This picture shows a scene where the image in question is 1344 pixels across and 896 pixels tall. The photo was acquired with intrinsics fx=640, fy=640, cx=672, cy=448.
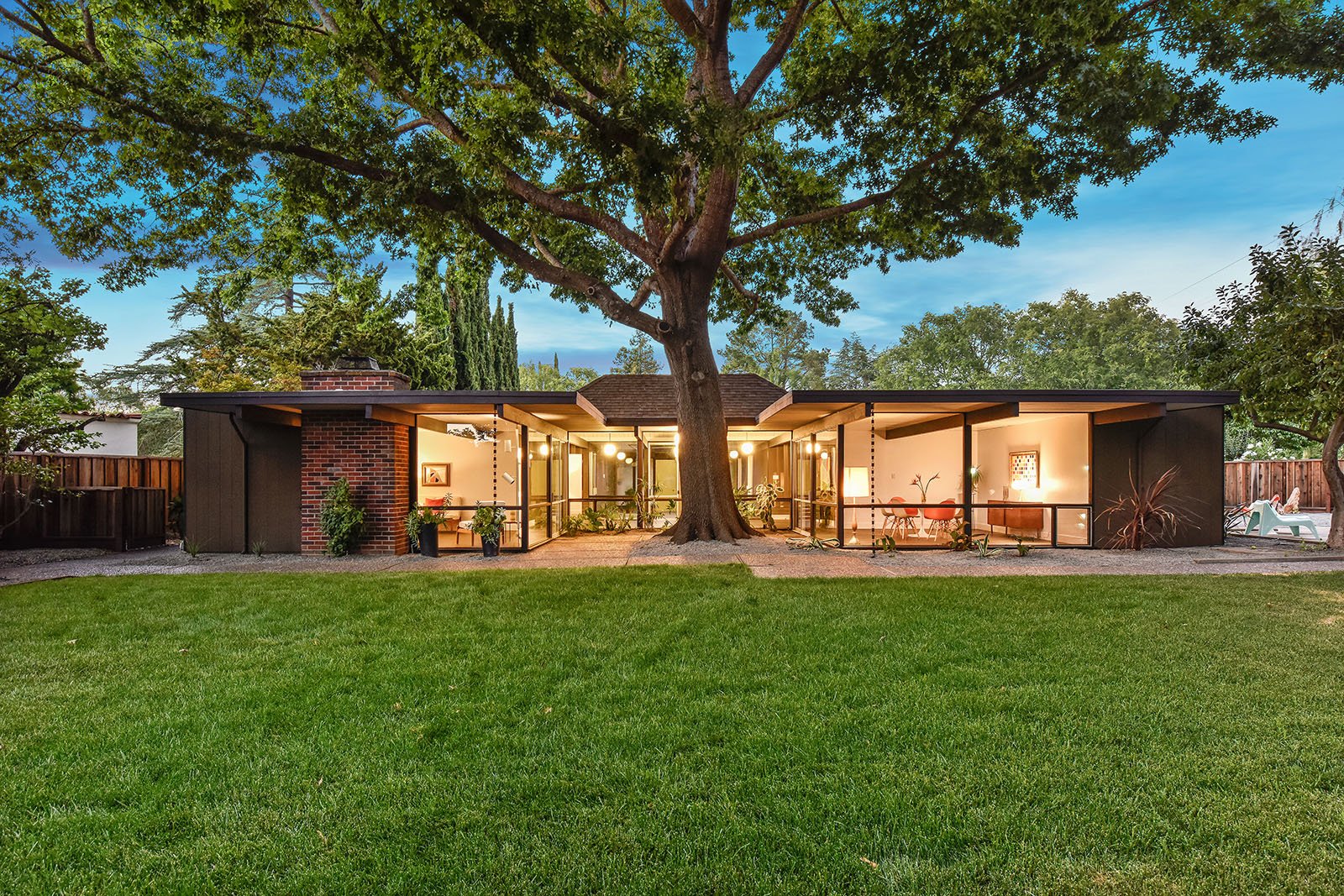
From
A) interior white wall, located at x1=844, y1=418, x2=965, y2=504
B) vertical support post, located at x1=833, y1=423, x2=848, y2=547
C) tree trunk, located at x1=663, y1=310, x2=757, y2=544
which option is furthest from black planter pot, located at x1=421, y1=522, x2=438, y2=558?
interior white wall, located at x1=844, y1=418, x2=965, y2=504

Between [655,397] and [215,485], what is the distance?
941 centimetres

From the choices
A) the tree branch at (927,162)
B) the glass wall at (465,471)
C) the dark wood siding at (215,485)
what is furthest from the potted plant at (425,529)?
the tree branch at (927,162)

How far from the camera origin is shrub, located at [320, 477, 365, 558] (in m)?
10.7

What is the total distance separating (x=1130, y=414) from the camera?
1125 centimetres

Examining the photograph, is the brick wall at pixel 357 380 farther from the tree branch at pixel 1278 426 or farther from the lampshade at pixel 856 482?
the tree branch at pixel 1278 426

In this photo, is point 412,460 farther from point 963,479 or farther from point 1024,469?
point 1024,469

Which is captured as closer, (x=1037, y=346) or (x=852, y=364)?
(x=1037, y=346)

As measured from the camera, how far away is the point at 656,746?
3.29m

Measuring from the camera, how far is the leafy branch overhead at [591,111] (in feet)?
27.0

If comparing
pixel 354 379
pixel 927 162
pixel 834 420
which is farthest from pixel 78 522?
pixel 927 162

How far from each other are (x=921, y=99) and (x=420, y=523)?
34.0ft

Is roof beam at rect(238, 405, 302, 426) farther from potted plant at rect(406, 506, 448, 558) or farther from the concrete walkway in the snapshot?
potted plant at rect(406, 506, 448, 558)

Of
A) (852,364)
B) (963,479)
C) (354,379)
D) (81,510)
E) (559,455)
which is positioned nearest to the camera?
(354,379)

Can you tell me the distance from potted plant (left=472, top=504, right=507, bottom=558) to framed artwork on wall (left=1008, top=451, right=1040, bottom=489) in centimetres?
1153
